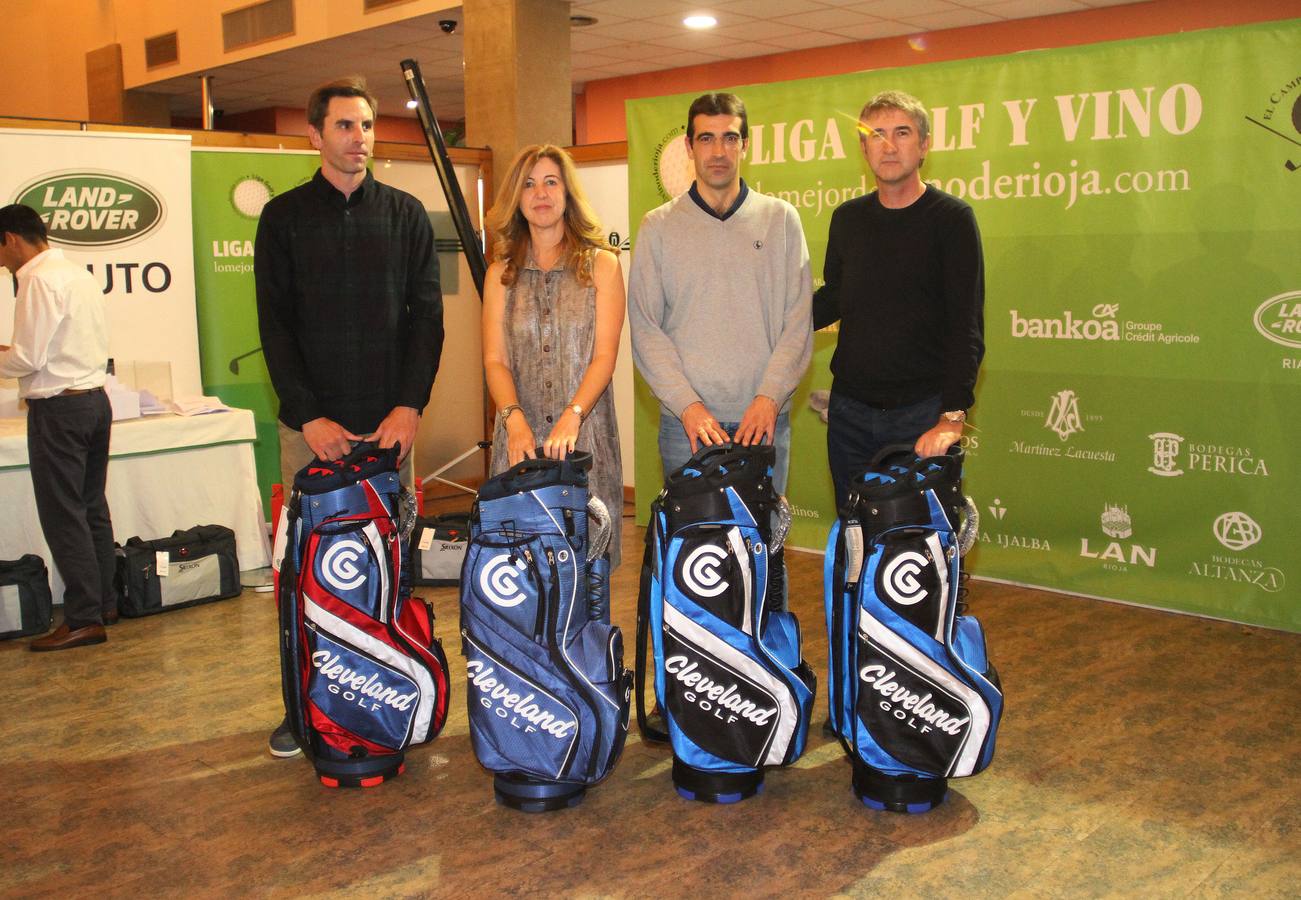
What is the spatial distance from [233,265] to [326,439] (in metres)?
2.76

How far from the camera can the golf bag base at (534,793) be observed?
263cm

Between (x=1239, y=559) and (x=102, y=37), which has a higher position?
(x=102, y=37)

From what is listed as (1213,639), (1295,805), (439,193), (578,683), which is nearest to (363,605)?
(578,683)

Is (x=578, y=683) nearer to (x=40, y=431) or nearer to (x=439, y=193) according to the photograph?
(x=40, y=431)

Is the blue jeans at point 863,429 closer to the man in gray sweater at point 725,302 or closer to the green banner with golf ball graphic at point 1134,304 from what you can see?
the man in gray sweater at point 725,302

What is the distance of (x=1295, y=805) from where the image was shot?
2664 millimetres

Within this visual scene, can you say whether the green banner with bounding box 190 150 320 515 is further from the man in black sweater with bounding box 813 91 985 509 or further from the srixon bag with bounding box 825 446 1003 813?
the srixon bag with bounding box 825 446 1003 813

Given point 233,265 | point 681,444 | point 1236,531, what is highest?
point 233,265

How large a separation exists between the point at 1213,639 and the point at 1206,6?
5836 millimetres

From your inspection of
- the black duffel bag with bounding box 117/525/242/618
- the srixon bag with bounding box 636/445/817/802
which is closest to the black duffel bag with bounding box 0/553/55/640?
the black duffel bag with bounding box 117/525/242/618

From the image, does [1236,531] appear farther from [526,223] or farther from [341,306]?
[341,306]

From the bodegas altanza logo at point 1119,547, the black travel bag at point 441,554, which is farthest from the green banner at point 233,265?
the bodegas altanza logo at point 1119,547

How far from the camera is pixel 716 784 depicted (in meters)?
2.68

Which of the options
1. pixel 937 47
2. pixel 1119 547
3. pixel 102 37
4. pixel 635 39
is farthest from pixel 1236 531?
pixel 102 37
